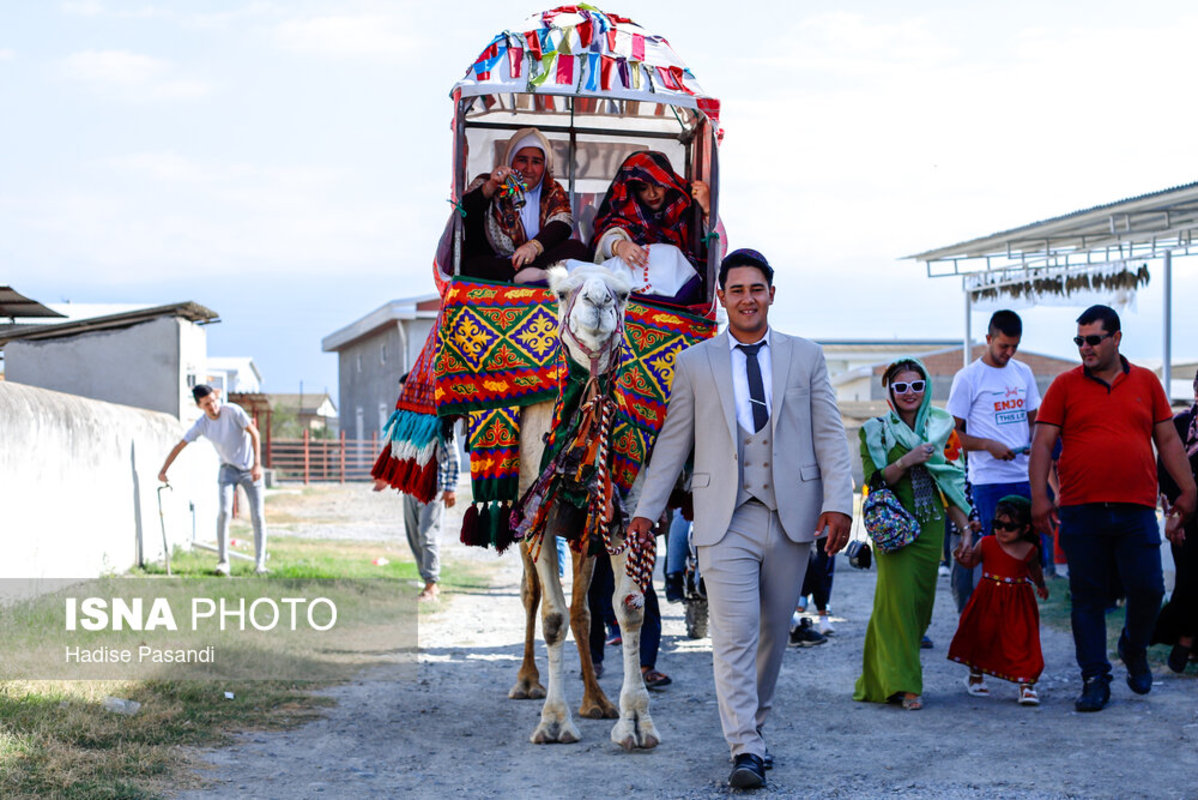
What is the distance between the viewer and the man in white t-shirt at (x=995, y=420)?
8.38 metres

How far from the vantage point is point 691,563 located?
28.7ft

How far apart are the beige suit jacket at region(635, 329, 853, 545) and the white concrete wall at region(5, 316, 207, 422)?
1147cm

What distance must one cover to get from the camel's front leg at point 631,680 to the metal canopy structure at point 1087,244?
7.09 m

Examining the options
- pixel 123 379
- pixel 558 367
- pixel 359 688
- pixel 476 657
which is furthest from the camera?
pixel 123 379

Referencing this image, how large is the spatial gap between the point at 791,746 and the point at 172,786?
8.92 ft

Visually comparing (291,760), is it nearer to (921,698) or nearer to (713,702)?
(713,702)

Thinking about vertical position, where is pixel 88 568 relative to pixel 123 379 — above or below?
below

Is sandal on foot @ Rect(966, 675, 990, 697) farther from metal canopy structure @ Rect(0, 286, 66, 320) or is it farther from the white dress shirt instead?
metal canopy structure @ Rect(0, 286, 66, 320)

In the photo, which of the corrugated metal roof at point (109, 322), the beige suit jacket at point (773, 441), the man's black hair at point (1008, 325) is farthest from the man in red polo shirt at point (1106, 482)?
the corrugated metal roof at point (109, 322)

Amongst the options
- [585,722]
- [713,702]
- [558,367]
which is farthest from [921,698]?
[558,367]

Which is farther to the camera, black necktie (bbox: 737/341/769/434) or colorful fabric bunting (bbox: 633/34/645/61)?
colorful fabric bunting (bbox: 633/34/645/61)

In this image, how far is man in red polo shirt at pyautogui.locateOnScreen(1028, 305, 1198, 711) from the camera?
670cm

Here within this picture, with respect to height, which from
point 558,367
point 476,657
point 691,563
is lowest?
point 476,657

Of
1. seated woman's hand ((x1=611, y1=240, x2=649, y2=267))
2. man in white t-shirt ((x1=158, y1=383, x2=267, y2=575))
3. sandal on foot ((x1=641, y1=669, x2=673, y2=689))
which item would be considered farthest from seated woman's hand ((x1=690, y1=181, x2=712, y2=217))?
man in white t-shirt ((x1=158, y1=383, x2=267, y2=575))
